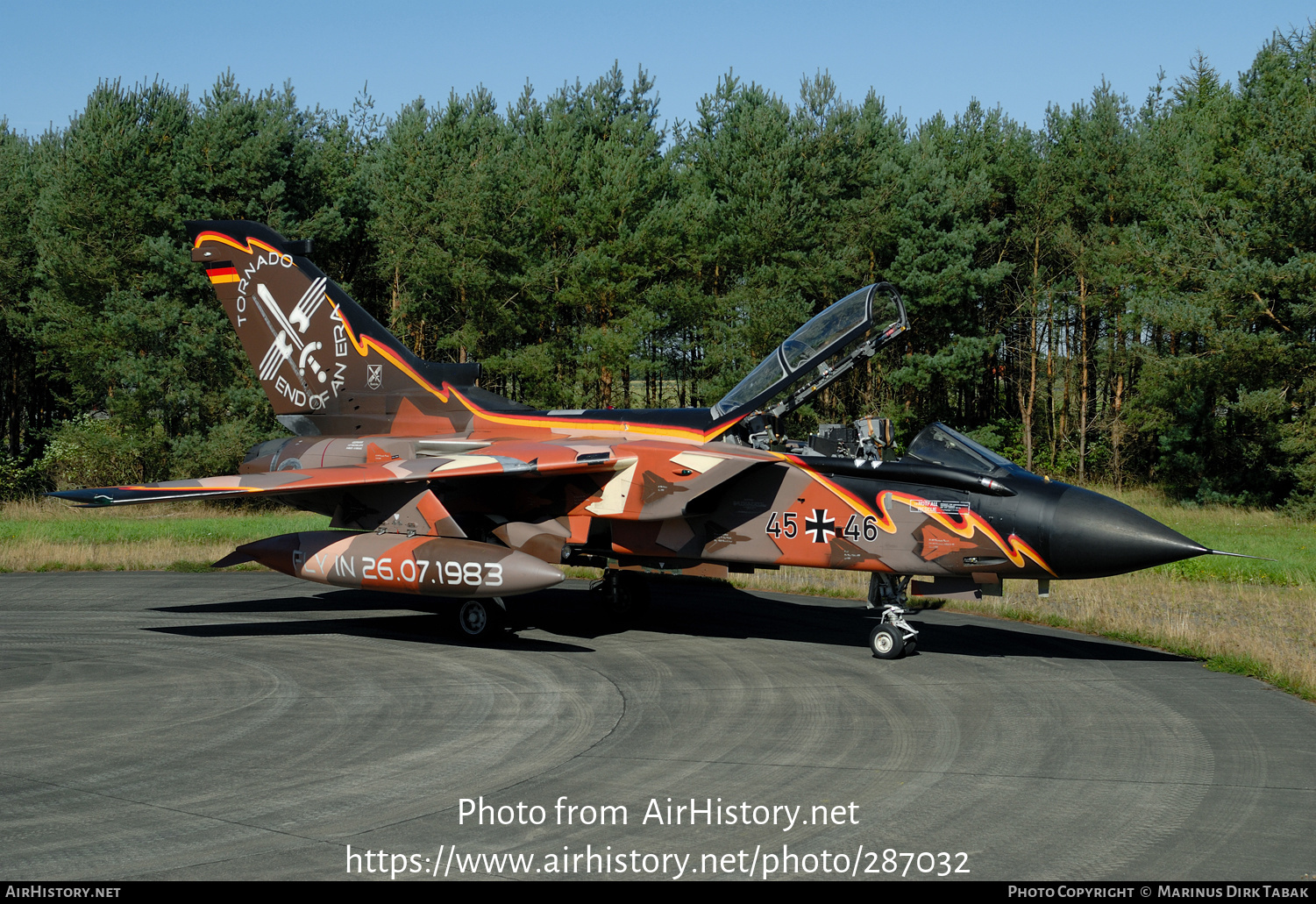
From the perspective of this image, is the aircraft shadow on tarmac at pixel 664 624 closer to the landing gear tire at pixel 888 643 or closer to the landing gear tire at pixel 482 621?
the landing gear tire at pixel 482 621

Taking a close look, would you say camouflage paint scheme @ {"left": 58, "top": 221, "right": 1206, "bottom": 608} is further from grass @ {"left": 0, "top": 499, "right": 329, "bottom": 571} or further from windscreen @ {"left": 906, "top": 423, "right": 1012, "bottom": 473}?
grass @ {"left": 0, "top": 499, "right": 329, "bottom": 571}

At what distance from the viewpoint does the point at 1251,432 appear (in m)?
35.8

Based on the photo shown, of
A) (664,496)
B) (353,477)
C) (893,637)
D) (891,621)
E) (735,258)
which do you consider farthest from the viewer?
(735,258)

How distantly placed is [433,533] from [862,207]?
90.3ft

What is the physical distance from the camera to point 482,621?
12562 millimetres

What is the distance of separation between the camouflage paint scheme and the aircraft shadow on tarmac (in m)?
1.05

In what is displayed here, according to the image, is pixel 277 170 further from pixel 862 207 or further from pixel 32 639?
pixel 32 639

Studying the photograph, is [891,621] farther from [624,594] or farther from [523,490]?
[523,490]

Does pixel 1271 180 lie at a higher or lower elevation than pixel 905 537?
higher

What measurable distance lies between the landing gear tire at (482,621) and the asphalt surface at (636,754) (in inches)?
9.5

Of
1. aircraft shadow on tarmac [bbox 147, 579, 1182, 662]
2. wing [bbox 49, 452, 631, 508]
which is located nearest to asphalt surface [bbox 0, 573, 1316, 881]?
aircraft shadow on tarmac [bbox 147, 579, 1182, 662]

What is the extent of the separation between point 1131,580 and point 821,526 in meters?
8.78

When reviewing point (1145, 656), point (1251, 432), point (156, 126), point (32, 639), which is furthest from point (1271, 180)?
point (156, 126)

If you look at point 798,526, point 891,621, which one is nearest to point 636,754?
point 798,526
